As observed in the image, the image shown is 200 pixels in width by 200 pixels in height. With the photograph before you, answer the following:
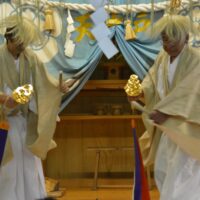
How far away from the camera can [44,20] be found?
4.15 m

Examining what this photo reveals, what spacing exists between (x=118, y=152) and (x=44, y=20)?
1.57 metres

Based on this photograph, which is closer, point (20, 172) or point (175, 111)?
point (175, 111)

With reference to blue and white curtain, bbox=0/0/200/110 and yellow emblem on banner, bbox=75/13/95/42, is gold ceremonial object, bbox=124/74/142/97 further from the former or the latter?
yellow emblem on banner, bbox=75/13/95/42

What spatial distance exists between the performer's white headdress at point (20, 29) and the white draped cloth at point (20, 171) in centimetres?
18

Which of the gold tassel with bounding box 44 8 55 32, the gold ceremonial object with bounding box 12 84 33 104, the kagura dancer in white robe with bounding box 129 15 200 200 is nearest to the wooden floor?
the kagura dancer in white robe with bounding box 129 15 200 200

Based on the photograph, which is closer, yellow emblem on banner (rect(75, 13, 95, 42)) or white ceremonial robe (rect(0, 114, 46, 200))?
white ceremonial robe (rect(0, 114, 46, 200))

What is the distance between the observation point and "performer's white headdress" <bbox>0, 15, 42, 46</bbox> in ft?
9.28

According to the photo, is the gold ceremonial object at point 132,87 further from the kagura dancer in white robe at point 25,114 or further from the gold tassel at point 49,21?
the gold tassel at point 49,21

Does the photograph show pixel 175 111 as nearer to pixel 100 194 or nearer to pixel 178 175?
pixel 178 175

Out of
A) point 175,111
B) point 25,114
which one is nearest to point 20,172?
point 25,114

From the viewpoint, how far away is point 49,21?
13.5 feet

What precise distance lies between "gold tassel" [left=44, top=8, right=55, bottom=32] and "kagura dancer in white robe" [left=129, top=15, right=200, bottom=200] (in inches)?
50.7

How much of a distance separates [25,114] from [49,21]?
1.36 meters

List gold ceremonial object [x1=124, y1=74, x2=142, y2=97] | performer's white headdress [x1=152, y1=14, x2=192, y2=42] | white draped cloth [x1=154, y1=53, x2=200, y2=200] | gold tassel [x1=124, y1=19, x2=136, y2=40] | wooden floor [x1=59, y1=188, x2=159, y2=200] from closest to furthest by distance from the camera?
white draped cloth [x1=154, y1=53, x2=200, y2=200] < performer's white headdress [x1=152, y1=14, x2=192, y2=42] < gold ceremonial object [x1=124, y1=74, x2=142, y2=97] < gold tassel [x1=124, y1=19, x2=136, y2=40] < wooden floor [x1=59, y1=188, x2=159, y2=200]
